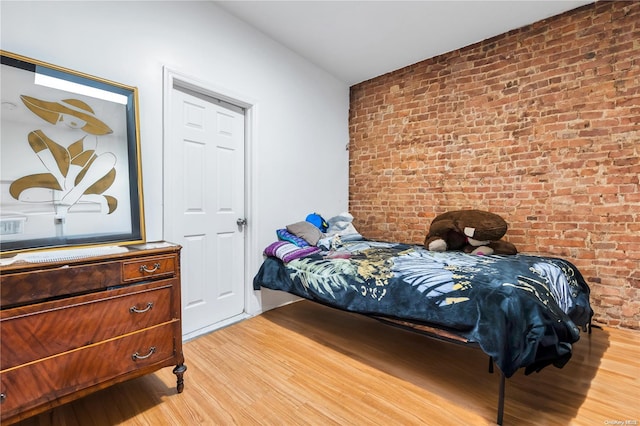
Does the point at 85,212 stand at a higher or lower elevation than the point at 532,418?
higher

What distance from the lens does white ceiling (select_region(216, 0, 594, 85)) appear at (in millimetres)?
2527

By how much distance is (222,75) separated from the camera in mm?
2605

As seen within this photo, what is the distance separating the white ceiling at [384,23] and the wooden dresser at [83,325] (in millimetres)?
2294

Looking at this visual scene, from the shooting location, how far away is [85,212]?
1.78 metres

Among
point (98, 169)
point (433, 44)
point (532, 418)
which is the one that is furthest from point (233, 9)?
point (532, 418)

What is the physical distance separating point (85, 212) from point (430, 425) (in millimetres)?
2280

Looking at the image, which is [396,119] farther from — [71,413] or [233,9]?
[71,413]

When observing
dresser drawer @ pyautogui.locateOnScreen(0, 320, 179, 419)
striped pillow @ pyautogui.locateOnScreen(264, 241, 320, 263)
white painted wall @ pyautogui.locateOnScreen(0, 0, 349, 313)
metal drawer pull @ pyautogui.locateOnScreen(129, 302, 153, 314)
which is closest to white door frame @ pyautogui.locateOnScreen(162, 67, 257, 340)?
white painted wall @ pyautogui.locateOnScreen(0, 0, 349, 313)

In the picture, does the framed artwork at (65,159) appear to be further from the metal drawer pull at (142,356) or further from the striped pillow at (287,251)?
the striped pillow at (287,251)

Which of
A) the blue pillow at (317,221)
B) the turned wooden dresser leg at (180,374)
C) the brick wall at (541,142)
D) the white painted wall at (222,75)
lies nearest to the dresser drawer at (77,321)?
the turned wooden dresser leg at (180,374)

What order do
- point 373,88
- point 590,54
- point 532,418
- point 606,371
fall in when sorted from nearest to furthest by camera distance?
point 532,418 → point 606,371 → point 590,54 → point 373,88

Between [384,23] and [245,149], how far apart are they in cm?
180

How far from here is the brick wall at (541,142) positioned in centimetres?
247

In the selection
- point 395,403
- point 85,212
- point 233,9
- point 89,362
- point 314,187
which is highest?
point 233,9
